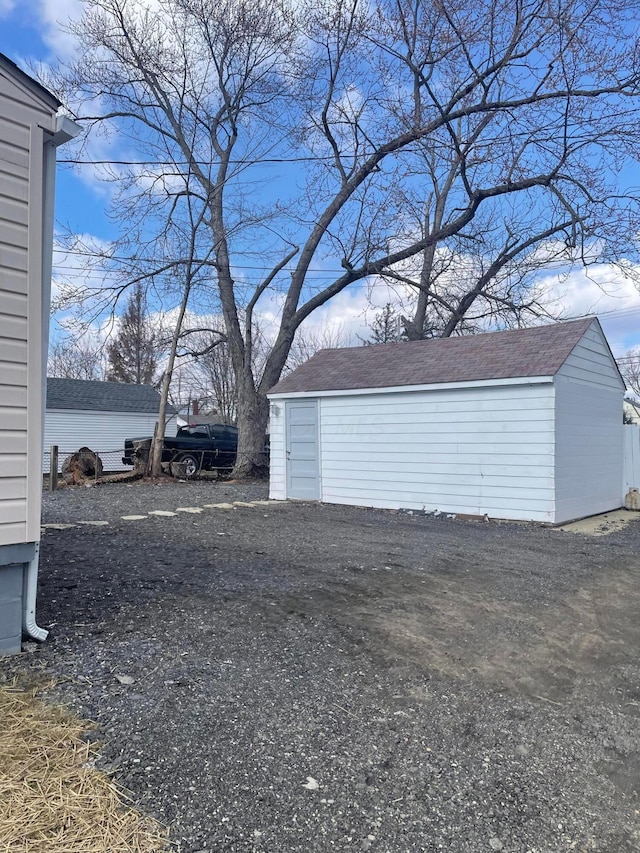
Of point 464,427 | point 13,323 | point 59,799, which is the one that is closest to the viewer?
point 59,799

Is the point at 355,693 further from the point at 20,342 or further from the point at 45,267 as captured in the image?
the point at 45,267

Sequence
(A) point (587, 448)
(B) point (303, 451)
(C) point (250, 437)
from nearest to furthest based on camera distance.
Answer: (A) point (587, 448)
(B) point (303, 451)
(C) point (250, 437)

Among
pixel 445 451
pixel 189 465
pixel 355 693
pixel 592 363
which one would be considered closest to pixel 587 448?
pixel 592 363

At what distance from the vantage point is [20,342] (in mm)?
3119

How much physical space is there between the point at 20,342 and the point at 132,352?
3424 centimetres

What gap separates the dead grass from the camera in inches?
68.7

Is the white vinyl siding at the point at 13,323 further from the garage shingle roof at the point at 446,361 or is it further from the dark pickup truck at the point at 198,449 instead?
the dark pickup truck at the point at 198,449

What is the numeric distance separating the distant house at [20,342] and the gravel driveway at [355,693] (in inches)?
15.8

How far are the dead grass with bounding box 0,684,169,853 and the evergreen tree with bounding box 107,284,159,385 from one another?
33.6 metres

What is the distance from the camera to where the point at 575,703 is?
9.88ft

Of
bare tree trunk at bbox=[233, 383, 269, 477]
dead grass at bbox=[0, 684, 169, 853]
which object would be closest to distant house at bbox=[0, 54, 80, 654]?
dead grass at bbox=[0, 684, 169, 853]

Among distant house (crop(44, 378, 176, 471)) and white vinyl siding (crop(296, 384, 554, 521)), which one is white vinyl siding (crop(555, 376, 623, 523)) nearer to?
white vinyl siding (crop(296, 384, 554, 521))

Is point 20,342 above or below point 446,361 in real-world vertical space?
below

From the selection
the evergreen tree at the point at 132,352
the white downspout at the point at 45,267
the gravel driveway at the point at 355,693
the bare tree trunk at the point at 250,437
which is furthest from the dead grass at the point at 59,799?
the evergreen tree at the point at 132,352
